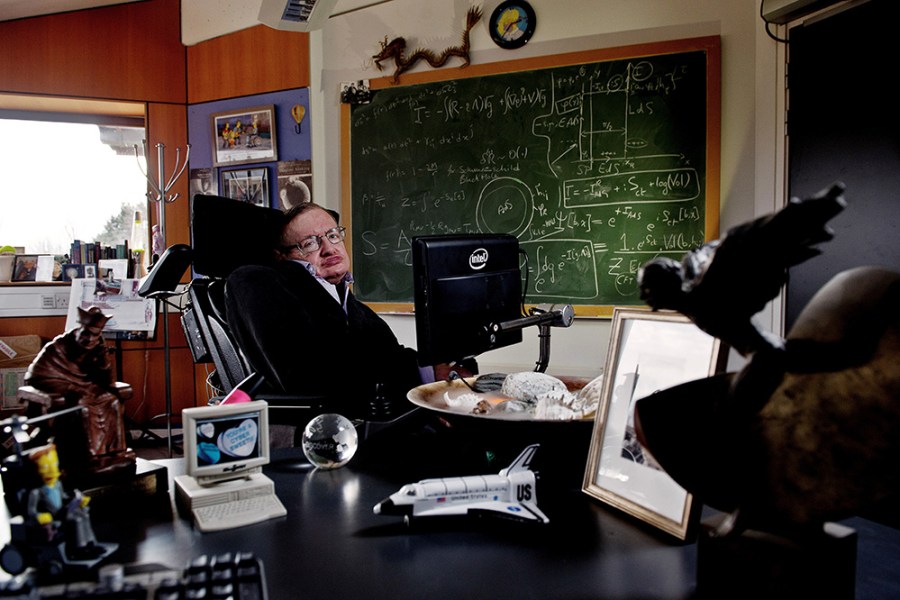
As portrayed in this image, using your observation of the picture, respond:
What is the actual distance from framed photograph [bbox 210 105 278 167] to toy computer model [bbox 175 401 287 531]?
11.5 ft

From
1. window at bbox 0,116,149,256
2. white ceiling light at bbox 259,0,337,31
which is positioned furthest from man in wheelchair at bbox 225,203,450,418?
window at bbox 0,116,149,256

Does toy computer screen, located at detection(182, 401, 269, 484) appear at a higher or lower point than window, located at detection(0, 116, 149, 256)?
lower

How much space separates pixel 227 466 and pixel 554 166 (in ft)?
8.94

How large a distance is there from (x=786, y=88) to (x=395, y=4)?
2155 millimetres

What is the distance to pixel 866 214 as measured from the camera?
2354mm

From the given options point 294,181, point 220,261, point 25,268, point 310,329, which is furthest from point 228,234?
point 25,268

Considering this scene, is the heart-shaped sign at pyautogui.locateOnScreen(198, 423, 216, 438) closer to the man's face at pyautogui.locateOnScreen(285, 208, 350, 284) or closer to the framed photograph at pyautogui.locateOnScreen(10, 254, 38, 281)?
the man's face at pyautogui.locateOnScreen(285, 208, 350, 284)

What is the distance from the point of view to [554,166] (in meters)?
3.30

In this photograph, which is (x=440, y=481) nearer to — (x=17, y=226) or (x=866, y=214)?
(x=866, y=214)

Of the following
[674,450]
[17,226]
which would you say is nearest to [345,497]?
[674,450]

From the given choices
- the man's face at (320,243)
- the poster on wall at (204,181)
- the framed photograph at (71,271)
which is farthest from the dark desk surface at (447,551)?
the framed photograph at (71,271)

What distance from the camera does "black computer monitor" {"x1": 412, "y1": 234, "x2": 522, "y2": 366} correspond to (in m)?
1.33

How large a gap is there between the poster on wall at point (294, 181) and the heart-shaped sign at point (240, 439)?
3.26 metres

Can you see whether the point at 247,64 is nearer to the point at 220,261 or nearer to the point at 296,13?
the point at 296,13
